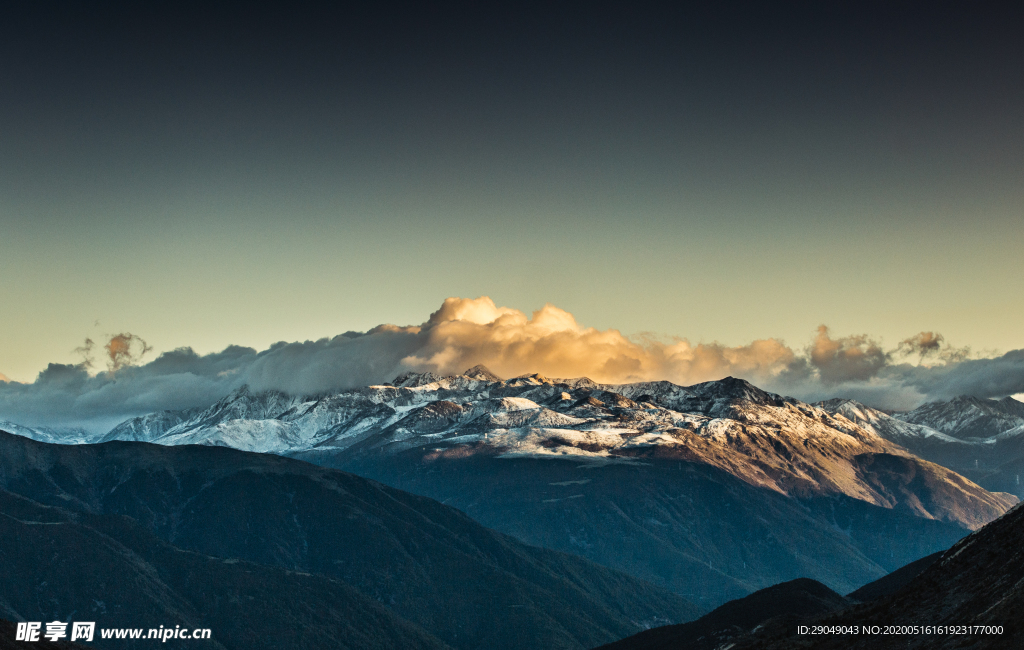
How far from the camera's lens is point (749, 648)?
643ft

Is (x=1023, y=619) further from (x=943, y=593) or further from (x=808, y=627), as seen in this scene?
(x=808, y=627)

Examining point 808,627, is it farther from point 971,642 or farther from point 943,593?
point 971,642

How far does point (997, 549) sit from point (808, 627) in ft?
118

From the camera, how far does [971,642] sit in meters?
137

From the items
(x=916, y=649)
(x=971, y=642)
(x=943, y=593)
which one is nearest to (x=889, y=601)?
(x=943, y=593)

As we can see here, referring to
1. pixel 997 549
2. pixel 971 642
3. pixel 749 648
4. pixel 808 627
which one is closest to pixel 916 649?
pixel 971 642

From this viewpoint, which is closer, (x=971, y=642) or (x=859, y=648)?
(x=971, y=642)

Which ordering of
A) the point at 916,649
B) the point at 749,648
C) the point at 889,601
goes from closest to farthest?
the point at 916,649 < the point at 889,601 < the point at 749,648

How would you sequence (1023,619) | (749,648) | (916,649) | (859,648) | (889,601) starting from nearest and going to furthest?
(1023,619) < (916,649) < (859,648) < (889,601) < (749,648)

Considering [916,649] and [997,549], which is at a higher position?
[997,549]

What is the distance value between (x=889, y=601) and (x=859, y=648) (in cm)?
1832

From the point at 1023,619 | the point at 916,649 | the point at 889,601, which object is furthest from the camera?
the point at 889,601

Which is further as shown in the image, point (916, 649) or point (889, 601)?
point (889, 601)

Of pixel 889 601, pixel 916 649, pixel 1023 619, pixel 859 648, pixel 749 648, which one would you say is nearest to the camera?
pixel 1023 619
